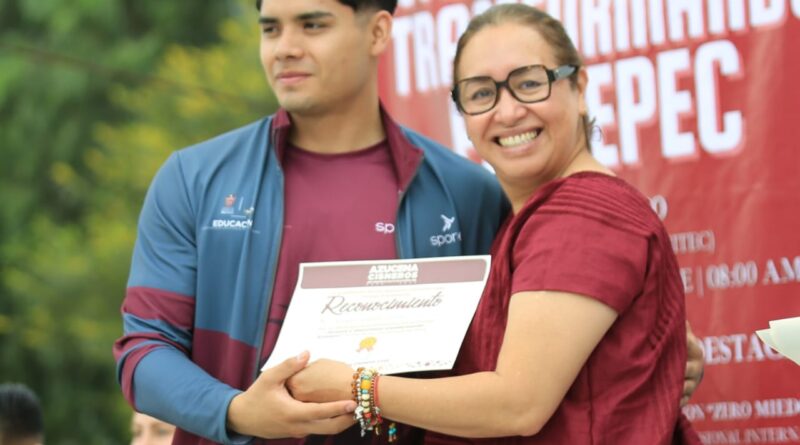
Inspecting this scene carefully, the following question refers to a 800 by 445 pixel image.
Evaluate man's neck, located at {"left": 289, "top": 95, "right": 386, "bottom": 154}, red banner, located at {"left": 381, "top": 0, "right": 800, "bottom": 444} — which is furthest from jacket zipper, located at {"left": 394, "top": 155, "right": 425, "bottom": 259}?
red banner, located at {"left": 381, "top": 0, "right": 800, "bottom": 444}

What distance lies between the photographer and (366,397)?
2.59m

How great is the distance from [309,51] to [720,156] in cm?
124

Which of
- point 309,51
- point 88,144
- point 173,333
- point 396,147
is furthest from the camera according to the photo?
point 88,144

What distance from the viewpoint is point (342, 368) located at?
264cm

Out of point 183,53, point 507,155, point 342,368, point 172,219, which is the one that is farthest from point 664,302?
point 183,53

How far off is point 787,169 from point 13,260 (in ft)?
30.8

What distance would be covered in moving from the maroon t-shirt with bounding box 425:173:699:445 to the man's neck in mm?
713

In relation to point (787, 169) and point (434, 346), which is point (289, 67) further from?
point (787, 169)

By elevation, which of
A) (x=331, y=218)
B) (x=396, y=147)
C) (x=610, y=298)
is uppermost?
(x=396, y=147)

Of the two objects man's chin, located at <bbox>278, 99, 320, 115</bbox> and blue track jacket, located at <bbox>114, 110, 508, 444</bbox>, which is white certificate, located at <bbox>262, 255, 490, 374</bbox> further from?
man's chin, located at <bbox>278, 99, 320, 115</bbox>

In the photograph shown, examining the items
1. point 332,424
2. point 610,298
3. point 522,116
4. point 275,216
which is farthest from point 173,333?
point 610,298

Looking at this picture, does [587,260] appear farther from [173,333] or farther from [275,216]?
[173,333]

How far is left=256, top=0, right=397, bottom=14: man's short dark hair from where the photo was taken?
10.3 ft

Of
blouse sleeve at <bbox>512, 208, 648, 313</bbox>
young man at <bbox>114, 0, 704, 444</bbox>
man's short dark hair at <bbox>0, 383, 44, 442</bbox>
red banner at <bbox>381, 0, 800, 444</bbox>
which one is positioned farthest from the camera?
man's short dark hair at <bbox>0, 383, 44, 442</bbox>
